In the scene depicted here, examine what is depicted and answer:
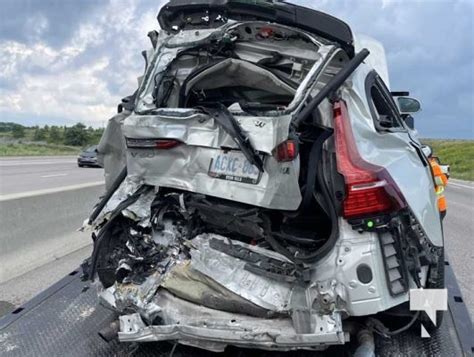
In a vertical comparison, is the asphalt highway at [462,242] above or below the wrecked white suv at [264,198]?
below

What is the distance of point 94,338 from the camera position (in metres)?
3.35

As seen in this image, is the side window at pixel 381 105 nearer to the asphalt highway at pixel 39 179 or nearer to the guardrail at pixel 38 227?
the guardrail at pixel 38 227

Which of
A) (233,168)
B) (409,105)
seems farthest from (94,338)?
(409,105)

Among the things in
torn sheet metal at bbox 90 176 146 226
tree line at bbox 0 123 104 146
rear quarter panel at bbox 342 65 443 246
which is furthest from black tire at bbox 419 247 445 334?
tree line at bbox 0 123 104 146

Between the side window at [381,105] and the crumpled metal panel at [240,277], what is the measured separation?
1062mm

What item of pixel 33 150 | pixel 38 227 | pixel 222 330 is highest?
pixel 222 330

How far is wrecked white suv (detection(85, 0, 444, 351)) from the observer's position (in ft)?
9.52

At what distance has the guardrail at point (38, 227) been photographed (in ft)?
19.0

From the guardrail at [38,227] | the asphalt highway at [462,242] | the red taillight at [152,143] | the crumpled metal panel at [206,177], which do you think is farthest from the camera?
the asphalt highway at [462,242]

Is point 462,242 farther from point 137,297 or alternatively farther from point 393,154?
point 137,297

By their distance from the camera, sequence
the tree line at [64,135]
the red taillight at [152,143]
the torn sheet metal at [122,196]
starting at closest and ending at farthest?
the red taillight at [152,143]
the torn sheet metal at [122,196]
the tree line at [64,135]

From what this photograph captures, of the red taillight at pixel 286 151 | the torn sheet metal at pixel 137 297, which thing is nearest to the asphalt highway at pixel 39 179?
the torn sheet metal at pixel 137 297

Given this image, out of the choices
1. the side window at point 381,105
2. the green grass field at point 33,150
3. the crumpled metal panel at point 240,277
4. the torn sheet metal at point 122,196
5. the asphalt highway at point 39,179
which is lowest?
the green grass field at point 33,150

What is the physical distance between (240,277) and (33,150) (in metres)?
57.9
